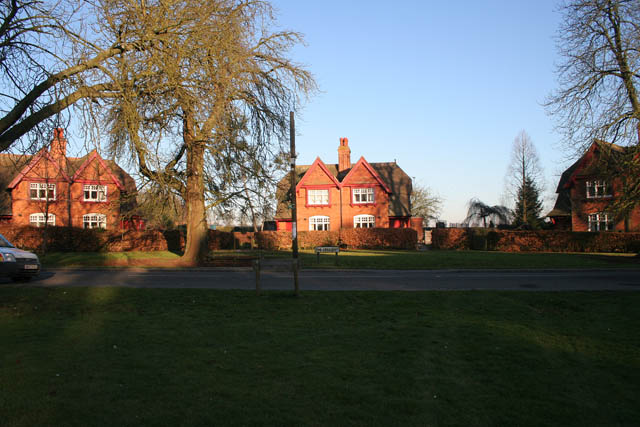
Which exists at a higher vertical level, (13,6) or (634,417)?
(13,6)

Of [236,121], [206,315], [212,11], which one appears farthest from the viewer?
[236,121]

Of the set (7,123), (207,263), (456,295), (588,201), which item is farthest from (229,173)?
(588,201)

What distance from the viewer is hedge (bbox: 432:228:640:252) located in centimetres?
3309

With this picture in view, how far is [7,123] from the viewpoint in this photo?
9789mm

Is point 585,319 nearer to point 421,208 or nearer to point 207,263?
point 207,263

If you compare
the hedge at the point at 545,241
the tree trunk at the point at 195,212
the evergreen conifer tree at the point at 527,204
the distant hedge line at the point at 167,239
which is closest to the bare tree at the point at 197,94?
the tree trunk at the point at 195,212

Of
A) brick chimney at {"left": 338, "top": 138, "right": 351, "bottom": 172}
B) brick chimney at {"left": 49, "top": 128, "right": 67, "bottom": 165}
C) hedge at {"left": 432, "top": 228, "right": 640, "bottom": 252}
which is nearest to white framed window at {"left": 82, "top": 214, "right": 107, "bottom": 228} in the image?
brick chimney at {"left": 338, "top": 138, "right": 351, "bottom": 172}

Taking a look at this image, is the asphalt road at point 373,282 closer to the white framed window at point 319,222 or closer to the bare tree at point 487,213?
the white framed window at point 319,222

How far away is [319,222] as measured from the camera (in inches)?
1874

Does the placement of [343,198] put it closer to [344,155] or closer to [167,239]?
[344,155]

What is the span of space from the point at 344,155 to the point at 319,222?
8.75 metres

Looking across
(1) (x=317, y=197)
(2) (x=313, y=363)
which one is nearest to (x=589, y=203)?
(1) (x=317, y=197)

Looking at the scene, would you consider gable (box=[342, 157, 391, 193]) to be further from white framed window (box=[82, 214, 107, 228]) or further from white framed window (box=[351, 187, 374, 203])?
white framed window (box=[82, 214, 107, 228])

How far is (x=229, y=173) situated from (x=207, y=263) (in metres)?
5.40
